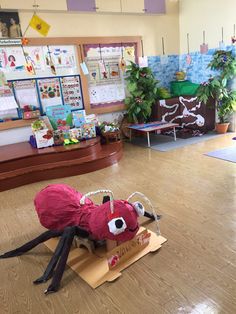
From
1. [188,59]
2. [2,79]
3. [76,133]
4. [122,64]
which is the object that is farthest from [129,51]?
[2,79]

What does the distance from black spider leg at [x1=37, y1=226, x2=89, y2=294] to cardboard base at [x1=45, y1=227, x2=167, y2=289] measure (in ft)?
0.47

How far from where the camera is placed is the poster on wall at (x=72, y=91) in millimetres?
4285

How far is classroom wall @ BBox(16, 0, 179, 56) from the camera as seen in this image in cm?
404

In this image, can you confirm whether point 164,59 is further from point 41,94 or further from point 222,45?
point 41,94

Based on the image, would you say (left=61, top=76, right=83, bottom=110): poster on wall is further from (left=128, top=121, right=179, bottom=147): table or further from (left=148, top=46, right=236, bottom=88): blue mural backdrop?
(left=148, top=46, right=236, bottom=88): blue mural backdrop

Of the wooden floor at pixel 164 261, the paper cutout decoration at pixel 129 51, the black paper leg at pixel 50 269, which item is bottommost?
the wooden floor at pixel 164 261

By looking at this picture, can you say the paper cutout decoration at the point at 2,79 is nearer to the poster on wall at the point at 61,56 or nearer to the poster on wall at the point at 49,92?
the poster on wall at the point at 49,92

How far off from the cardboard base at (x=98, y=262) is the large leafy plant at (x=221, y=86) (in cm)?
320

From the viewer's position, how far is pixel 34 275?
1727 millimetres

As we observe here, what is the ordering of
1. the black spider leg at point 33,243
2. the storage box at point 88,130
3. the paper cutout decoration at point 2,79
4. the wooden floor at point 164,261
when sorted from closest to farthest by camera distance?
A: 1. the wooden floor at point 164,261
2. the black spider leg at point 33,243
3. the paper cutout decoration at point 2,79
4. the storage box at point 88,130

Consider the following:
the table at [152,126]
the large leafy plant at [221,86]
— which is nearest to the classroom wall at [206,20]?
the large leafy plant at [221,86]

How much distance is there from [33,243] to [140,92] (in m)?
3.41

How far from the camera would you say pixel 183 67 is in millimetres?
5359

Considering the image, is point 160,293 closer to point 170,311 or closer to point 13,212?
point 170,311
